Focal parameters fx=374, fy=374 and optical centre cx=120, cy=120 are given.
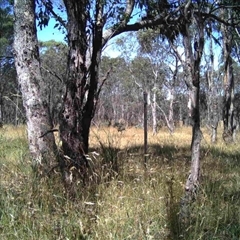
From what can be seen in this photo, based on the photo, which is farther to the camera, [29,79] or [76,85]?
[29,79]

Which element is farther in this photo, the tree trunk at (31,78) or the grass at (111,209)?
the tree trunk at (31,78)

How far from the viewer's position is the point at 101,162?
4.66 metres

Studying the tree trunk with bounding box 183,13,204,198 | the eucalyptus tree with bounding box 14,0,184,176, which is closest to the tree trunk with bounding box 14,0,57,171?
the eucalyptus tree with bounding box 14,0,184,176

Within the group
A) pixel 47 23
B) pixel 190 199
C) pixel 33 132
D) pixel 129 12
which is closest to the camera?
pixel 190 199

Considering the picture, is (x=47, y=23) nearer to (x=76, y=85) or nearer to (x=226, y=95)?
(x=76, y=85)

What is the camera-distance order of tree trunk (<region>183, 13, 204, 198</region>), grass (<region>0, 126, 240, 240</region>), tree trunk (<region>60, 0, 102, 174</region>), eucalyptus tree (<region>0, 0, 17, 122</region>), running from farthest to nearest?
eucalyptus tree (<region>0, 0, 17, 122</region>)
tree trunk (<region>60, 0, 102, 174</region>)
tree trunk (<region>183, 13, 204, 198</region>)
grass (<region>0, 126, 240, 240</region>)

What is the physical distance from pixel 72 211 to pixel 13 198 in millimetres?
560

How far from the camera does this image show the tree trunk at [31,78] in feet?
17.7

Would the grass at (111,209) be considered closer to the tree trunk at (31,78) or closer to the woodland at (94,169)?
the woodland at (94,169)

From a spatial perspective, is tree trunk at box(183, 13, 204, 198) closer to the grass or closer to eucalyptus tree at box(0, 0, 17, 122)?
the grass

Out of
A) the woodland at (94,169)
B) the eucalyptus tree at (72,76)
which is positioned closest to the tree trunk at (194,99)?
the woodland at (94,169)

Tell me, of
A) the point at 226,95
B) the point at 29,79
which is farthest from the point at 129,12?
the point at 226,95

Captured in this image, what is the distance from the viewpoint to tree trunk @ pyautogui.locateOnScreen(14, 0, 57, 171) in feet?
17.7

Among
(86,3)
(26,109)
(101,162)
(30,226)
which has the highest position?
(86,3)
